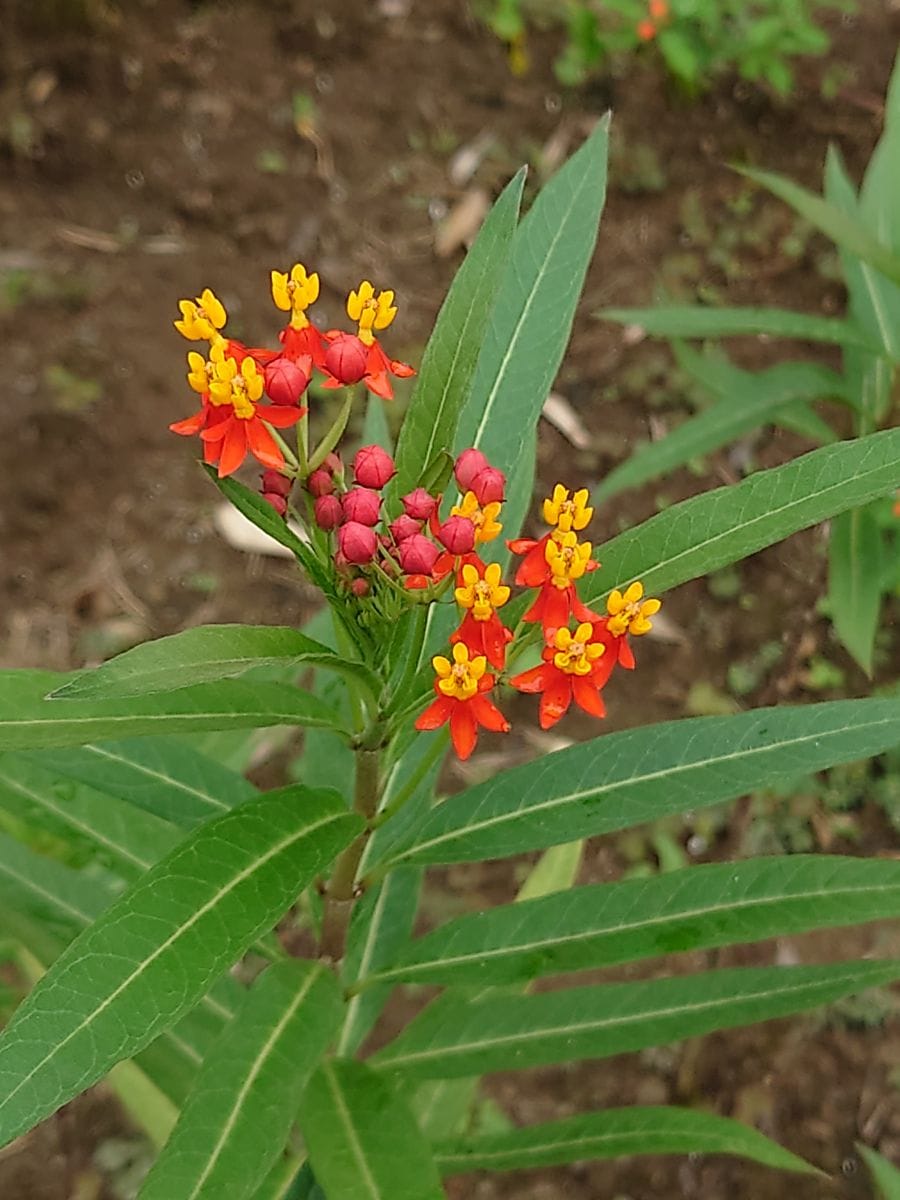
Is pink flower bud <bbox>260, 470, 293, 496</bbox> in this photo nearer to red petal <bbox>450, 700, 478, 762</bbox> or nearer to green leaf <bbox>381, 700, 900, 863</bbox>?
red petal <bbox>450, 700, 478, 762</bbox>

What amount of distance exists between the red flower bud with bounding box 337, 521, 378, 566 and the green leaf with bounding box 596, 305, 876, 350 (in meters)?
1.25

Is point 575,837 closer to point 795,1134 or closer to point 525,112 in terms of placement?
point 795,1134

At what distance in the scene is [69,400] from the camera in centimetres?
292

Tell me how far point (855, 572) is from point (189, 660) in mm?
1669

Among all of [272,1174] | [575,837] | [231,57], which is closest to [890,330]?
[575,837]

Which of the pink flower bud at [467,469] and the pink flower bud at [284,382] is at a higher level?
the pink flower bud at [284,382]

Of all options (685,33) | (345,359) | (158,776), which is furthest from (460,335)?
(685,33)

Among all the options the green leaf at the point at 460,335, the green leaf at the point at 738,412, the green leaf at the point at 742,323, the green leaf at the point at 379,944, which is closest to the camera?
the green leaf at the point at 460,335

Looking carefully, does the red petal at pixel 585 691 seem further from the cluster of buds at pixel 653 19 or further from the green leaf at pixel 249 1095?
the cluster of buds at pixel 653 19

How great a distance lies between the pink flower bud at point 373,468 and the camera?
0.97 m

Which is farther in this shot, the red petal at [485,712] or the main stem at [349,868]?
the main stem at [349,868]

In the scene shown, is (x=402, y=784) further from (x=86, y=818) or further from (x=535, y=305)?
(x=535, y=305)

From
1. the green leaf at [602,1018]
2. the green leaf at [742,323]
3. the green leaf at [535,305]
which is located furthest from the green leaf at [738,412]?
the green leaf at [602,1018]

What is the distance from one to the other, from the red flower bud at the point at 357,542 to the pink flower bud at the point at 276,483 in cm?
9
